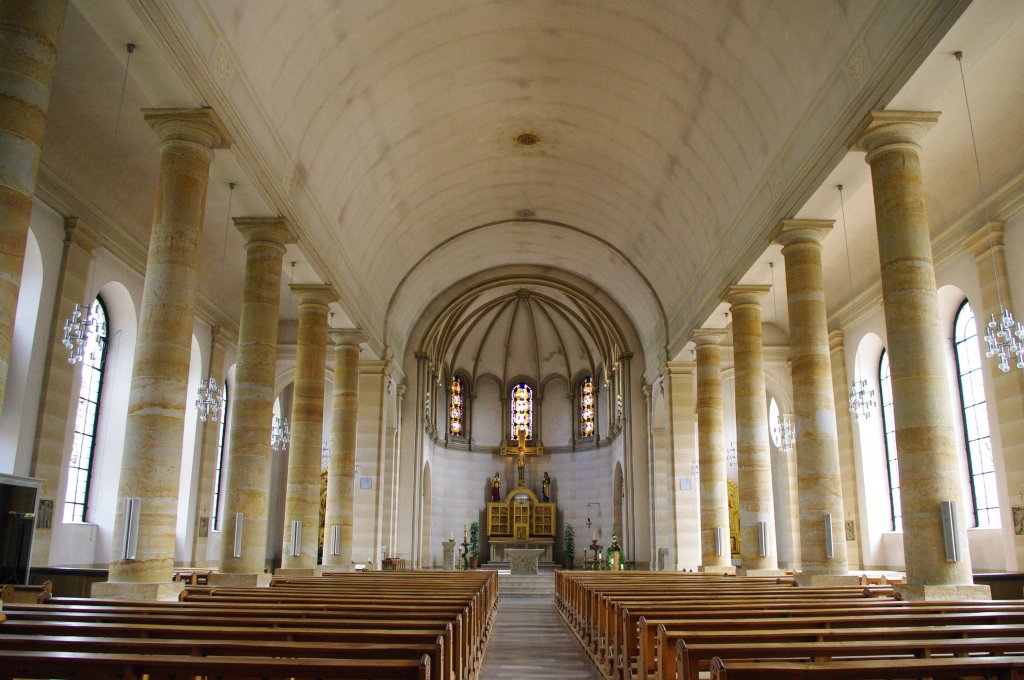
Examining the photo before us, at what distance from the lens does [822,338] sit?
13.5 metres

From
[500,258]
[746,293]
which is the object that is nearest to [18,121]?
[746,293]

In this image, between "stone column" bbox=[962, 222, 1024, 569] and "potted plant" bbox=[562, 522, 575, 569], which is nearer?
"stone column" bbox=[962, 222, 1024, 569]

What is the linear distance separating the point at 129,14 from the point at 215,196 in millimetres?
7974

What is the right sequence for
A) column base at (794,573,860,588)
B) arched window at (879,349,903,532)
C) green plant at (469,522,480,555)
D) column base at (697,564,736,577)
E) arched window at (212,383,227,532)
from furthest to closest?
green plant at (469,522,480,555), arched window at (212,383,227,532), arched window at (879,349,903,532), column base at (697,564,736,577), column base at (794,573,860,588)

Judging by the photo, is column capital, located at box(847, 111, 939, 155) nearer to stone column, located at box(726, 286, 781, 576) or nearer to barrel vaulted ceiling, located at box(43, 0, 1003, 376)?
barrel vaulted ceiling, located at box(43, 0, 1003, 376)

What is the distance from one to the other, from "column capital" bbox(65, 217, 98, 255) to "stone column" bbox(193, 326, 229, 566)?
21.5 feet

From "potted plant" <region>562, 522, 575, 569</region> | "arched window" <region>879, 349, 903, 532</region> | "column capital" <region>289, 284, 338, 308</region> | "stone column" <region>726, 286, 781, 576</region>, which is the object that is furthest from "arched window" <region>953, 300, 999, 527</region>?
"potted plant" <region>562, 522, 575, 569</region>

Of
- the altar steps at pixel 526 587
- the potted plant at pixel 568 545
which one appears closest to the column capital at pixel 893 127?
the altar steps at pixel 526 587

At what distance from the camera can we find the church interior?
31.6ft

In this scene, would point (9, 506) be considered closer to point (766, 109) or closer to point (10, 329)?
point (10, 329)

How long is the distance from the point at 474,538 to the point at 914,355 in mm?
27955

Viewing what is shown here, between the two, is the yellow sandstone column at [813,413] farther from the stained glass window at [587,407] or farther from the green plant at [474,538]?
the stained glass window at [587,407]

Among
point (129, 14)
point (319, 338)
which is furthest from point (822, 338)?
point (129, 14)

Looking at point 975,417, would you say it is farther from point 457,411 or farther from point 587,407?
point 457,411
